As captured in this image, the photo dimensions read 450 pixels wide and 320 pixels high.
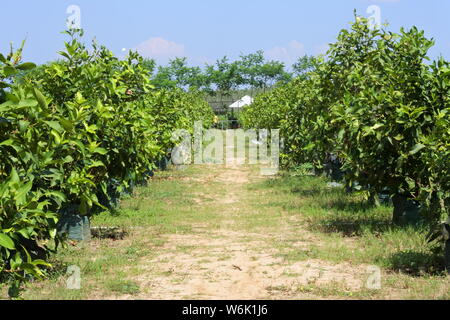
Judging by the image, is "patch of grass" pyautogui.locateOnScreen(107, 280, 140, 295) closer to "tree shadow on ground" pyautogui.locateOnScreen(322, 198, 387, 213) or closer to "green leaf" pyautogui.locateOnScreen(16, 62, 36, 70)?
"green leaf" pyautogui.locateOnScreen(16, 62, 36, 70)

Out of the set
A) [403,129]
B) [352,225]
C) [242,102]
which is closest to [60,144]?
[403,129]

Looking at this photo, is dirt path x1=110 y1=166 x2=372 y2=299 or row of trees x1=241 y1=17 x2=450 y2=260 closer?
dirt path x1=110 y1=166 x2=372 y2=299

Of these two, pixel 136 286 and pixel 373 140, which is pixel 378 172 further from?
pixel 136 286

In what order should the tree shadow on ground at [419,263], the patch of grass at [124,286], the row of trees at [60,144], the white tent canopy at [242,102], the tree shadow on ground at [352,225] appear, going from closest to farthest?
the row of trees at [60,144], the patch of grass at [124,286], the tree shadow on ground at [419,263], the tree shadow on ground at [352,225], the white tent canopy at [242,102]

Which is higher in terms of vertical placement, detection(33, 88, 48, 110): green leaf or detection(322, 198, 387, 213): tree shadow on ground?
detection(33, 88, 48, 110): green leaf

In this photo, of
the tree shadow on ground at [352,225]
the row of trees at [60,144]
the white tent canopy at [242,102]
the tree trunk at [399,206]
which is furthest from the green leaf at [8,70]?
the white tent canopy at [242,102]

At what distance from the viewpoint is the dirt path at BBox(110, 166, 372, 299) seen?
237 inches

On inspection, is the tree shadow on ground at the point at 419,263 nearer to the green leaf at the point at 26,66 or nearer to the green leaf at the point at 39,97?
the green leaf at the point at 39,97

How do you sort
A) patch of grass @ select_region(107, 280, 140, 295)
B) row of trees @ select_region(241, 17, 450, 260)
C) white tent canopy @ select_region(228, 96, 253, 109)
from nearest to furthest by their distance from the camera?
patch of grass @ select_region(107, 280, 140, 295), row of trees @ select_region(241, 17, 450, 260), white tent canopy @ select_region(228, 96, 253, 109)

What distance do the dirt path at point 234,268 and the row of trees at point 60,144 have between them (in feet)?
3.51

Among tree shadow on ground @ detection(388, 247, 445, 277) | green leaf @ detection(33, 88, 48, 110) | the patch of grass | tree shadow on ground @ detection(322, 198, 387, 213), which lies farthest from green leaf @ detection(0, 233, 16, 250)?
tree shadow on ground @ detection(322, 198, 387, 213)

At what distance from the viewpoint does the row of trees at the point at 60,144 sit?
14.0 ft

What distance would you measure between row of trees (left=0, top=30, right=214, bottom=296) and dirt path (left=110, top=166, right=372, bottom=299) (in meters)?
1.07

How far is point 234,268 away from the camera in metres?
6.98
